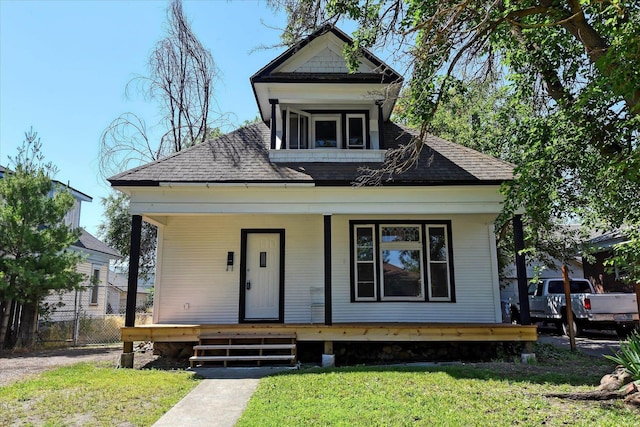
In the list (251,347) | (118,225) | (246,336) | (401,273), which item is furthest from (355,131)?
(118,225)

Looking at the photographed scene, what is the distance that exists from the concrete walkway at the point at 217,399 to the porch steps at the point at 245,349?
26 centimetres

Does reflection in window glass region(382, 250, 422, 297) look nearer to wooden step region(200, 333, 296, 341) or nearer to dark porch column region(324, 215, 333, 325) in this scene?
dark porch column region(324, 215, 333, 325)

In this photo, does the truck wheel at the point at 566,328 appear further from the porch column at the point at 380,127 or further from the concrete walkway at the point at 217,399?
the porch column at the point at 380,127

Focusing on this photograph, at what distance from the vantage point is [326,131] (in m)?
11.2

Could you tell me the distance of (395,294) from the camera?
401 inches

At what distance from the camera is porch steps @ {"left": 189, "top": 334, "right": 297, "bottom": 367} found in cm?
827

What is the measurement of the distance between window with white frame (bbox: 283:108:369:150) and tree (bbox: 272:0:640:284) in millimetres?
2248

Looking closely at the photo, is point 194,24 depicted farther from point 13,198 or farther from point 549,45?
point 549,45

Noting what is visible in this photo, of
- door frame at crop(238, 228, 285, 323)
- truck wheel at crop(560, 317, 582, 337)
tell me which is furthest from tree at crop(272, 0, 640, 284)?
truck wheel at crop(560, 317, 582, 337)

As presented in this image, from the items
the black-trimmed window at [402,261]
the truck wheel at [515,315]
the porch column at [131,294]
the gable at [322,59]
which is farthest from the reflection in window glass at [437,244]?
the truck wheel at [515,315]

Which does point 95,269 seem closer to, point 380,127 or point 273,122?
point 273,122

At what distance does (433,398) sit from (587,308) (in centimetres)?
899

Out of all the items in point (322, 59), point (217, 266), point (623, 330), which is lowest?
point (623, 330)

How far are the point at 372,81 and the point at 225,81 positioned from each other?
33.4ft
